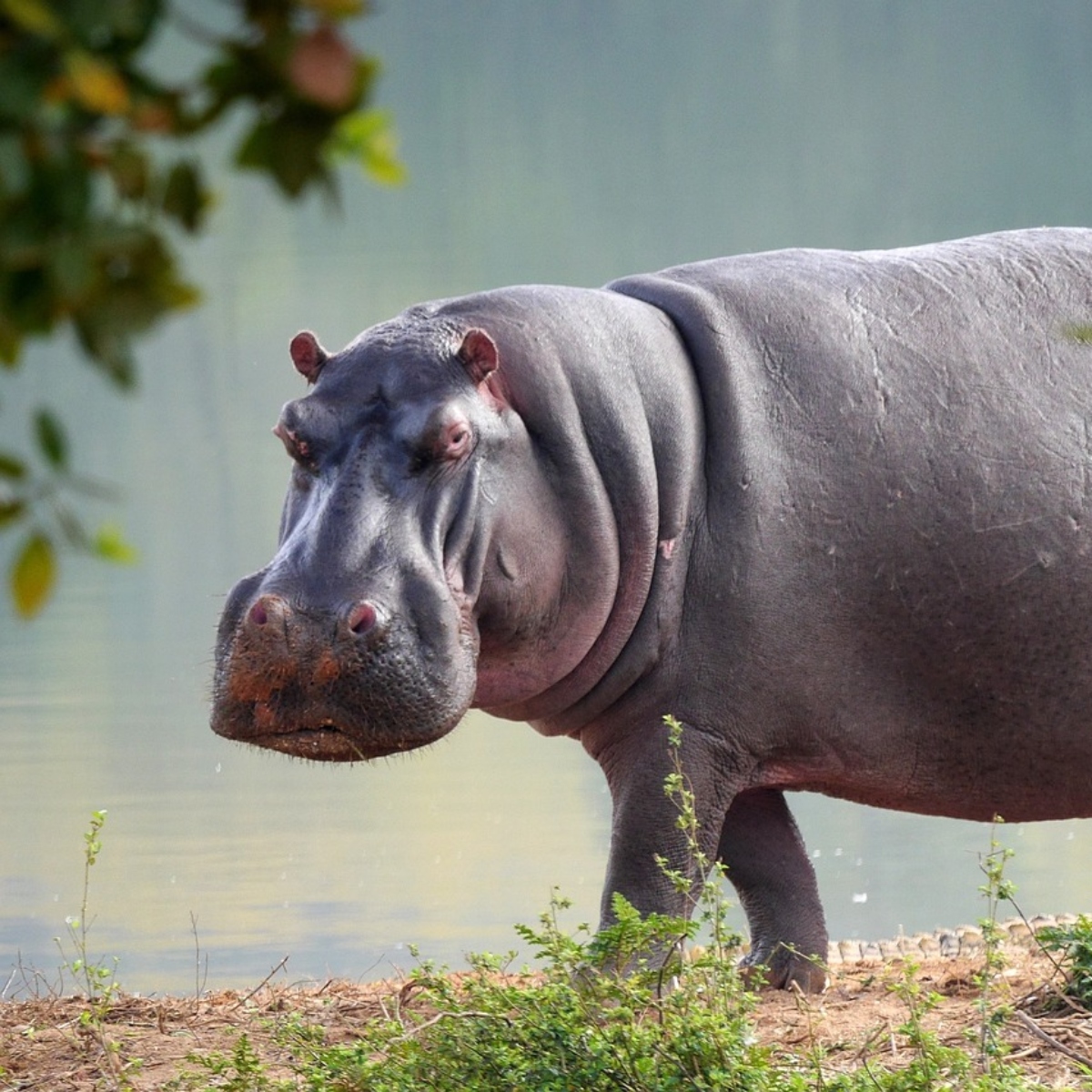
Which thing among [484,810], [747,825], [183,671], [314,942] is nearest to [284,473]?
[183,671]

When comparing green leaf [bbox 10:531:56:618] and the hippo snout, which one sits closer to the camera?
green leaf [bbox 10:531:56:618]

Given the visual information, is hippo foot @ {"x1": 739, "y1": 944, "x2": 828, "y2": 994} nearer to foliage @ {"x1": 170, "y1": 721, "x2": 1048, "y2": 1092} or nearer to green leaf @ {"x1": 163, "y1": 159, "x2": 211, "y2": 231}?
foliage @ {"x1": 170, "y1": 721, "x2": 1048, "y2": 1092}

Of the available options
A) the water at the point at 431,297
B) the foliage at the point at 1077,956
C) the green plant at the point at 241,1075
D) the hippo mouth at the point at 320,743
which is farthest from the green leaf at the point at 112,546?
the foliage at the point at 1077,956

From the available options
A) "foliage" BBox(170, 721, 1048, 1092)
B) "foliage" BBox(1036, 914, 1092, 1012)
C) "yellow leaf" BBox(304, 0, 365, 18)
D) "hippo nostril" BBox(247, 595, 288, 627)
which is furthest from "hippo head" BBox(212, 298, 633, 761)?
"yellow leaf" BBox(304, 0, 365, 18)

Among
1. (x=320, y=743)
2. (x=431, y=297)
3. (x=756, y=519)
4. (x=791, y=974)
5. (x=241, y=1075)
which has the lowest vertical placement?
(x=791, y=974)

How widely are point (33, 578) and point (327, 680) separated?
2.39m

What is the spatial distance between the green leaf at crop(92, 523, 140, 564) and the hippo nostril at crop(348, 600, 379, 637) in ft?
7.62

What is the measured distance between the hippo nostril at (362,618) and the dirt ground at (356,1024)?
71 centimetres

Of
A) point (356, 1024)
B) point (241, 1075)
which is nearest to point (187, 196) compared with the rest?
point (241, 1075)

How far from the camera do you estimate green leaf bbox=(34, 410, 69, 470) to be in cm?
105

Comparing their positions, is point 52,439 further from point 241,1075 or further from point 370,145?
point 241,1075

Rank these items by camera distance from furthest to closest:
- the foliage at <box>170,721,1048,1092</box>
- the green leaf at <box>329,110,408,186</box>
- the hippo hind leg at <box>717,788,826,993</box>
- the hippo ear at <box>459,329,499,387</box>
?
the hippo hind leg at <box>717,788,826,993</box> < the hippo ear at <box>459,329,499,387</box> < the foliage at <box>170,721,1048,1092</box> < the green leaf at <box>329,110,408,186</box>

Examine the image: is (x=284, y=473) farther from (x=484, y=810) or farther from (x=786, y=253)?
(x=786, y=253)

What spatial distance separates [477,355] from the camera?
381 cm
